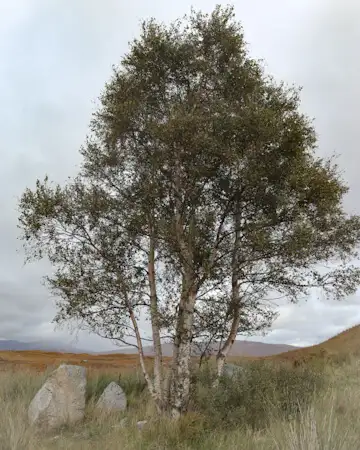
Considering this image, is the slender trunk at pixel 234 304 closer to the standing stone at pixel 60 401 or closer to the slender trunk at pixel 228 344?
the slender trunk at pixel 228 344

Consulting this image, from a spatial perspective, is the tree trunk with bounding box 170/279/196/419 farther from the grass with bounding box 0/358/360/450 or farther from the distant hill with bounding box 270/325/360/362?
the distant hill with bounding box 270/325/360/362

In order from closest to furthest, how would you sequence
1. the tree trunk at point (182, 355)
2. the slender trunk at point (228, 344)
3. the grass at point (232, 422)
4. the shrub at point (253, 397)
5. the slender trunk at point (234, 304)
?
the grass at point (232, 422)
the shrub at point (253, 397)
the tree trunk at point (182, 355)
the slender trunk at point (234, 304)
the slender trunk at point (228, 344)

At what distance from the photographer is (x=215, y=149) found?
1619 centimetres

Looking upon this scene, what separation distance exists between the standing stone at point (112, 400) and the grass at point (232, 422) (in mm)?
399

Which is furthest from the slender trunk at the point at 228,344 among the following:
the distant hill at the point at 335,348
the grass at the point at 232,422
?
the distant hill at the point at 335,348

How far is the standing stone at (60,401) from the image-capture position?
1764 centimetres

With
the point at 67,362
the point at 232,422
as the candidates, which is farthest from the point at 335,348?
the point at 232,422

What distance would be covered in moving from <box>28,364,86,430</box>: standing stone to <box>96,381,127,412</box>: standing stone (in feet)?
2.82

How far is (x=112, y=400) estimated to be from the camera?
19438mm

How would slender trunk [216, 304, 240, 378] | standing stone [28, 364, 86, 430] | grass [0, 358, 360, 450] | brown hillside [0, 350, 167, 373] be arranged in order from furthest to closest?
brown hillside [0, 350, 167, 373] → slender trunk [216, 304, 240, 378] → standing stone [28, 364, 86, 430] → grass [0, 358, 360, 450]

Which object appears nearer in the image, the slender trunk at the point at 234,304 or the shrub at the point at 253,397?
the shrub at the point at 253,397

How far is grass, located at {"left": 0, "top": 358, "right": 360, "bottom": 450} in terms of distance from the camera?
9039 millimetres

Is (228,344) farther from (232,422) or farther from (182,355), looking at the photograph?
(232,422)

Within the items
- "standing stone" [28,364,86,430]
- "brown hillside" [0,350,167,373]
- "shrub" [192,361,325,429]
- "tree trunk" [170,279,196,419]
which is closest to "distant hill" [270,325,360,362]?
"brown hillside" [0,350,167,373]
